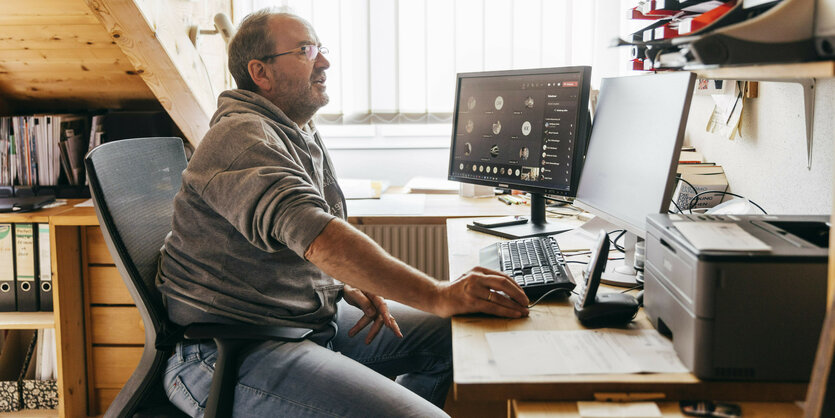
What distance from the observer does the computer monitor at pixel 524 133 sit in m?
1.78

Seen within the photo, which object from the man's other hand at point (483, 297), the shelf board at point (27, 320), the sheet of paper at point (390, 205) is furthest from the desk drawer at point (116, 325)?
the man's other hand at point (483, 297)

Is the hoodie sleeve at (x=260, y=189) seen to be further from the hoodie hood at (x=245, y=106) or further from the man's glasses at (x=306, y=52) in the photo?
the man's glasses at (x=306, y=52)

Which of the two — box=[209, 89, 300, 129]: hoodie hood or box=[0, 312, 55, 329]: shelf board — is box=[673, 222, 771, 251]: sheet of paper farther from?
box=[0, 312, 55, 329]: shelf board

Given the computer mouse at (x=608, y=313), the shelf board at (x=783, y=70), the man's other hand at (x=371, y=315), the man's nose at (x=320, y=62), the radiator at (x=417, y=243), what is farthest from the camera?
the radiator at (x=417, y=243)

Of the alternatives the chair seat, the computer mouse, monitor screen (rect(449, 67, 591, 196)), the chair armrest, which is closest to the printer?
the computer mouse

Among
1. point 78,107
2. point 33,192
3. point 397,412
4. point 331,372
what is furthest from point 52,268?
point 397,412

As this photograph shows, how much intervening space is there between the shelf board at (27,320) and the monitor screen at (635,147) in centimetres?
179

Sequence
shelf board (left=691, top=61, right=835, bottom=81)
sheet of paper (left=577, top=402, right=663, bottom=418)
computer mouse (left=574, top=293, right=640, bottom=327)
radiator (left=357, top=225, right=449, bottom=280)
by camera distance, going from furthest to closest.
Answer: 1. radiator (left=357, top=225, right=449, bottom=280)
2. computer mouse (left=574, top=293, right=640, bottom=327)
3. sheet of paper (left=577, top=402, right=663, bottom=418)
4. shelf board (left=691, top=61, right=835, bottom=81)

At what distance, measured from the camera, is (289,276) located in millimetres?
1459

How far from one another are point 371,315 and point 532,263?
0.45 m

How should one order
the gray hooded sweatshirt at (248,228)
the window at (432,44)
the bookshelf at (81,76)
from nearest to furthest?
the gray hooded sweatshirt at (248,228) < the bookshelf at (81,76) < the window at (432,44)

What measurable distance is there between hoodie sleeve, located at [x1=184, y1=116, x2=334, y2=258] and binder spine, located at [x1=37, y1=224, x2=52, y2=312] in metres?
1.19

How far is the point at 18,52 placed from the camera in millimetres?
2338

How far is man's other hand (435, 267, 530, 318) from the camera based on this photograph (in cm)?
118
